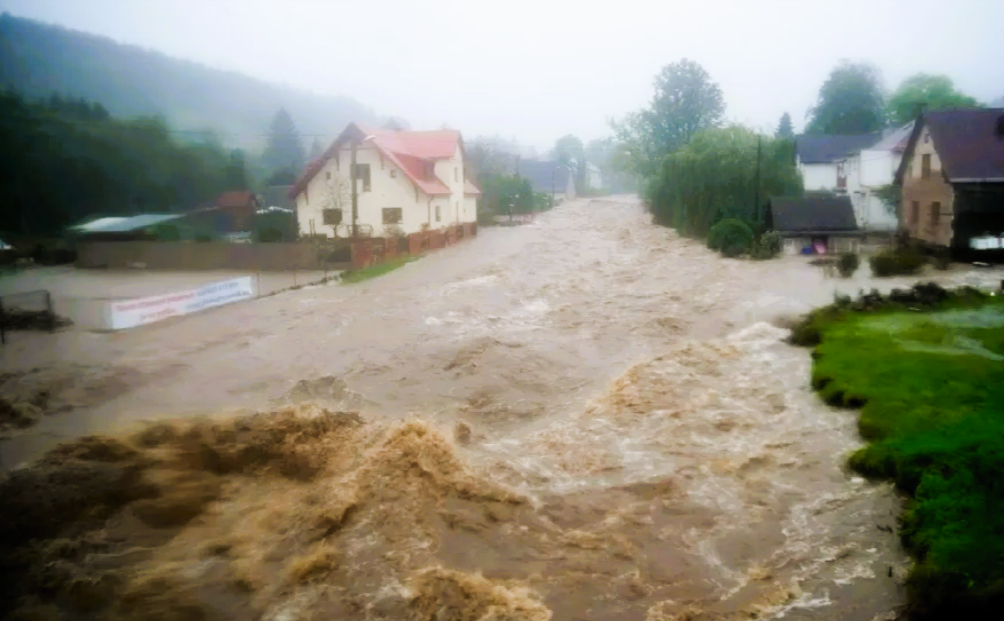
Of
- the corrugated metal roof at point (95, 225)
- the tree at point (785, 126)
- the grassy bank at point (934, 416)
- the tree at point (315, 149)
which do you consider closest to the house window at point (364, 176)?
the tree at point (315, 149)

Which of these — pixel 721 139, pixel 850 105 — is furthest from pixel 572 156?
pixel 721 139

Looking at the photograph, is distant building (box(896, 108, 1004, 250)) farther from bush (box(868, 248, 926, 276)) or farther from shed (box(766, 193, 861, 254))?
shed (box(766, 193, 861, 254))

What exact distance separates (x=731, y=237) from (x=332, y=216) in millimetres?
14738

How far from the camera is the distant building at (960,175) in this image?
856 inches

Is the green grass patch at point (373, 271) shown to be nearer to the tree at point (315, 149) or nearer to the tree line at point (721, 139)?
the tree at point (315, 149)

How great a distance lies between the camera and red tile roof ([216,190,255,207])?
20005 mm

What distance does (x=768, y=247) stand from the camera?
25406mm

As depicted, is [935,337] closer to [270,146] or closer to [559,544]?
[559,544]

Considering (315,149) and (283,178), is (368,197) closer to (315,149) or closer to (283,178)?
(283,178)

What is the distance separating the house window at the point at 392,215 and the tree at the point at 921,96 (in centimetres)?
2746

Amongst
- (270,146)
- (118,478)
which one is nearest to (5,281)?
(118,478)

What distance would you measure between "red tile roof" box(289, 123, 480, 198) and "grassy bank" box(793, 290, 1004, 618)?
1746 centimetres

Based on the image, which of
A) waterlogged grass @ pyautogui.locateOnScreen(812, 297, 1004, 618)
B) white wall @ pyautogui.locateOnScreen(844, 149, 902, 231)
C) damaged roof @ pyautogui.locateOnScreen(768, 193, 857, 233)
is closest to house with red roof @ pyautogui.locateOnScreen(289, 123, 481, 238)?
damaged roof @ pyautogui.locateOnScreen(768, 193, 857, 233)

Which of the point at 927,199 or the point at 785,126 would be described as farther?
the point at 785,126
